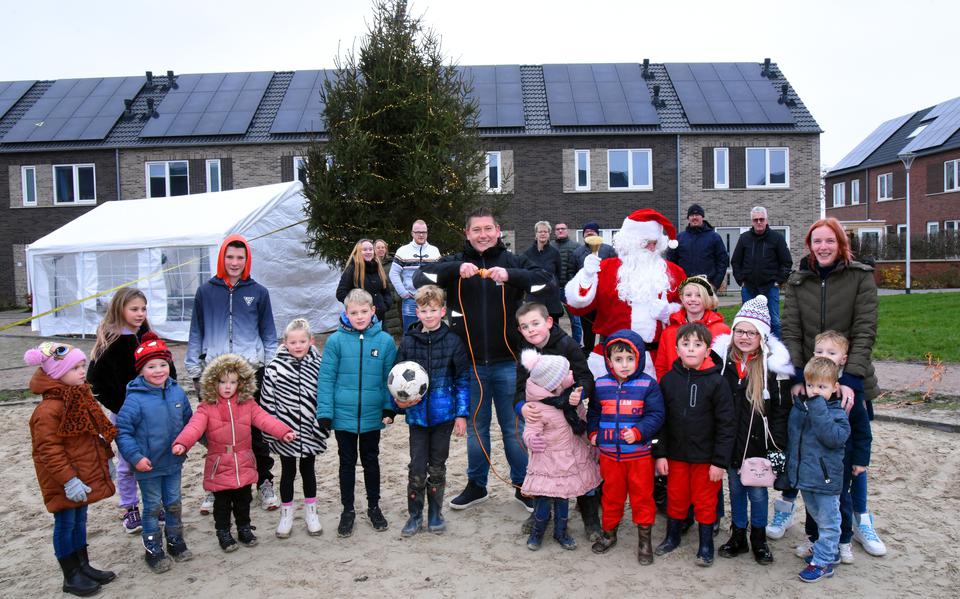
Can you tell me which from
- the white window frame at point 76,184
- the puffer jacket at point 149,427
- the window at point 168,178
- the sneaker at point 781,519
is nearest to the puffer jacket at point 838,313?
the sneaker at point 781,519

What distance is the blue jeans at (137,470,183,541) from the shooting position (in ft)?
13.3

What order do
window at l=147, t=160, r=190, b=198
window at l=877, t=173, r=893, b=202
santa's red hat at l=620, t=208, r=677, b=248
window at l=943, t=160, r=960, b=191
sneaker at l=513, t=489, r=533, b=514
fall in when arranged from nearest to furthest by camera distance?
sneaker at l=513, t=489, r=533, b=514 → santa's red hat at l=620, t=208, r=677, b=248 → window at l=147, t=160, r=190, b=198 → window at l=943, t=160, r=960, b=191 → window at l=877, t=173, r=893, b=202

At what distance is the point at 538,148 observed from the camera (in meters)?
22.7

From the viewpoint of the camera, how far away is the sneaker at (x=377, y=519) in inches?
178

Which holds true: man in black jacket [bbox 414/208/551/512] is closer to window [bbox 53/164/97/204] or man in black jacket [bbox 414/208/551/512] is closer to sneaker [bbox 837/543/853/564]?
sneaker [bbox 837/543/853/564]

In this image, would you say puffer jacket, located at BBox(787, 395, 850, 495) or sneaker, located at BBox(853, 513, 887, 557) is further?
sneaker, located at BBox(853, 513, 887, 557)

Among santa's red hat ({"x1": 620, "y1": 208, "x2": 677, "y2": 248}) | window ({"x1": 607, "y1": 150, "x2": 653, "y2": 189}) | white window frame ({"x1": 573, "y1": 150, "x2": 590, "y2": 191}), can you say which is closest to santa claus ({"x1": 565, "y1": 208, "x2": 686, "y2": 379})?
santa's red hat ({"x1": 620, "y1": 208, "x2": 677, "y2": 248})

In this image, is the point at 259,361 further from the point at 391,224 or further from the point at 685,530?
the point at 391,224

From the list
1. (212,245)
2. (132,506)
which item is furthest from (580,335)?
(212,245)

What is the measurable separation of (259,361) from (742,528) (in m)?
3.47

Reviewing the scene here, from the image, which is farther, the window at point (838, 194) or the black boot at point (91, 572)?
the window at point (838, 194)

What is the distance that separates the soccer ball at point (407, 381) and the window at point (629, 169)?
64.5ft

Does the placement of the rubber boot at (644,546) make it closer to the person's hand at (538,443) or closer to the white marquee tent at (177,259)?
the person's hand at (538,443)

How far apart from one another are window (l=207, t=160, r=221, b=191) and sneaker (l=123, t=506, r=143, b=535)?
816 inches
